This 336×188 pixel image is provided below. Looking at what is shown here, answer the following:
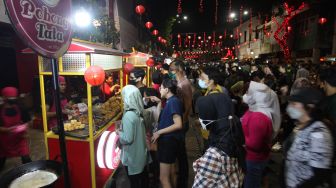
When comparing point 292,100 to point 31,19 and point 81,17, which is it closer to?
point 31,19

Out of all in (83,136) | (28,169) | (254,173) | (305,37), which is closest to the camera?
(28,169)

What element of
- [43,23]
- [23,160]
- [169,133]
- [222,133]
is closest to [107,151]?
[169,133]

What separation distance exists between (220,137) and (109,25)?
8064 millimetres

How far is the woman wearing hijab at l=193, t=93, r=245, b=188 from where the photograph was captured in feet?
8.52

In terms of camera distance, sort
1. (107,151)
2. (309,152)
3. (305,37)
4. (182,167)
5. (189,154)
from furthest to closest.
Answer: (305,37), (189,154), (107,151), (182,167), (309,152)

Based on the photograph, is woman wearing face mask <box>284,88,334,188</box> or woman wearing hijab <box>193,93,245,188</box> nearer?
woman wearing face mask <box>284,88,334,188</box>

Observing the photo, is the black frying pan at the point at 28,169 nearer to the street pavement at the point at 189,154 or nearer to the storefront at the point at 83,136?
the storefront at the point at 83,136

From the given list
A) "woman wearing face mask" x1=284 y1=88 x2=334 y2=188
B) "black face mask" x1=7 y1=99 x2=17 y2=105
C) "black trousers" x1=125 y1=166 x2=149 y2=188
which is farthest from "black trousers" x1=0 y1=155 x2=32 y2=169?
"woman wearing face mask" x1=284 y1=88 x2=334 y2=188

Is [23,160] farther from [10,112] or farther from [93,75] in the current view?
[93,75]

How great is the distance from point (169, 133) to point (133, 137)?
24.2 inches

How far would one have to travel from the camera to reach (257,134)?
349 centimetres

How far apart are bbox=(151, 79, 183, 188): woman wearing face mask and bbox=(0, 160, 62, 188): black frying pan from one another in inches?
60.3

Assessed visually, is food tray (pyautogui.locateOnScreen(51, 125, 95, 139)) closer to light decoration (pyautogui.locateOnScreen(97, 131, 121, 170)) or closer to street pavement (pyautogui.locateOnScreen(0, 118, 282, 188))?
light decoration (pyautogui.locateOnScreen(97, 131, 121, 170))

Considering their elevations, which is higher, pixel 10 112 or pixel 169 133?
pixel 10 112
